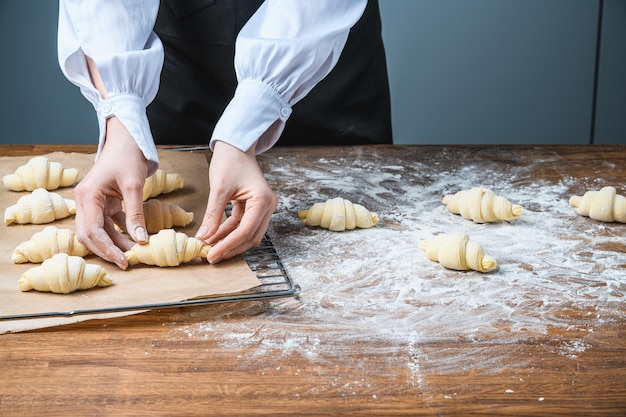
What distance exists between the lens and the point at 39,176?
1.66 m

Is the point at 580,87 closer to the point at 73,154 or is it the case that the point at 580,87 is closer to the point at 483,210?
the point at 483,210

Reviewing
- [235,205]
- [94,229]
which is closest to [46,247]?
[94,229]

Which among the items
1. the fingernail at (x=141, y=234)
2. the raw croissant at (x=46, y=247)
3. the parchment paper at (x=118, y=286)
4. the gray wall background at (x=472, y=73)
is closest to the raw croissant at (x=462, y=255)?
the parchment paper at (x=118, y=286)

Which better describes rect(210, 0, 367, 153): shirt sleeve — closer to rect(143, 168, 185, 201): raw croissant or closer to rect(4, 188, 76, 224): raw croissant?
rect(143, 168, 185, 201): raw croissant

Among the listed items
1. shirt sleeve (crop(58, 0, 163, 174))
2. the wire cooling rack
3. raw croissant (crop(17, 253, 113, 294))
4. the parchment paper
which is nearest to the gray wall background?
shirt sleeve (crop(58, 0, 163, 174))

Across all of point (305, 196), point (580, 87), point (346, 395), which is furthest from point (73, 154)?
point (580, 87)

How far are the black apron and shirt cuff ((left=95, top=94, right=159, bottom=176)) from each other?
0.54 meters

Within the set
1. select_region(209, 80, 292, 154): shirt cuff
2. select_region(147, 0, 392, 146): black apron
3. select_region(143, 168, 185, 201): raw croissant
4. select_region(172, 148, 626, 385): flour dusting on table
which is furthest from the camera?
select_region(147, 0, 392, 146): black apron

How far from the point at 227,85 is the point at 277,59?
583 mm

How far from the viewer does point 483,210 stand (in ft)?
5.07

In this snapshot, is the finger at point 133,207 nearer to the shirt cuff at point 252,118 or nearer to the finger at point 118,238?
the finger at point 118,238

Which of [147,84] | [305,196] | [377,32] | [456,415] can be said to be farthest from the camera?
[377,32]

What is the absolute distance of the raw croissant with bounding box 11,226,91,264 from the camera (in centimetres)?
132

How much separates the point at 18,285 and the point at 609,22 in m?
2.73
